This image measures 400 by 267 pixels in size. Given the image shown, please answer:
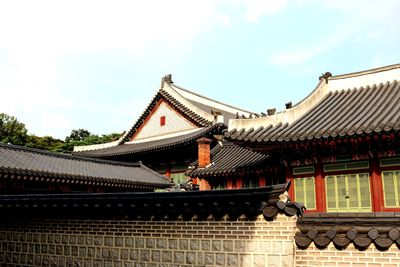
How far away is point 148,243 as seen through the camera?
778 centimetres

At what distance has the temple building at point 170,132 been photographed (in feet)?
74.2

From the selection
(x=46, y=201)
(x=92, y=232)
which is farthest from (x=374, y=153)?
(x=46, y=201)

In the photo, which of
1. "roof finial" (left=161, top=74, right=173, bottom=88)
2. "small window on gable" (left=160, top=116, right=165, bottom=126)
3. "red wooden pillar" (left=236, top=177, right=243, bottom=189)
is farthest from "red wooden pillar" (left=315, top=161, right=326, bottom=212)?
"roof finial" (left=161, top=74, right=173, bottom=88)

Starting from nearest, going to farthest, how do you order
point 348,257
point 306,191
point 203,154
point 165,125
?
point 348,257 < point 306,191 < point 203,154 < point 165,125

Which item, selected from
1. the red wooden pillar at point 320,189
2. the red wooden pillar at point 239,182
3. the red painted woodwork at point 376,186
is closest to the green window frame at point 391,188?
the red painted woodwork at point 376,186

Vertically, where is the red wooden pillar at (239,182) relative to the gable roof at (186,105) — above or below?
below

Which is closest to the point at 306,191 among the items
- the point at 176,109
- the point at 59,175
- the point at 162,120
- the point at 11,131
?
the point at 59,175

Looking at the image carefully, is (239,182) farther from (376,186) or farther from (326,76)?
(376,186)

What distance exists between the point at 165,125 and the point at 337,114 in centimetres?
1631

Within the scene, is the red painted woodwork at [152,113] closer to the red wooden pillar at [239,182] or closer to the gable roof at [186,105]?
the gable roof at [186,105]

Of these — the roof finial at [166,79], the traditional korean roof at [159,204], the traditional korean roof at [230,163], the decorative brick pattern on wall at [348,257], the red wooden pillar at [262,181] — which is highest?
the roof finial at [166,79]

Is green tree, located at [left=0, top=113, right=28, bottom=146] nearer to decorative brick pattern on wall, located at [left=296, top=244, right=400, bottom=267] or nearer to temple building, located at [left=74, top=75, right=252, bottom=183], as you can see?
temple building, located at [left=74, top=75, right=252, bottom=183]

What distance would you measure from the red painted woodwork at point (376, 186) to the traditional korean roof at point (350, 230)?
5.00 m

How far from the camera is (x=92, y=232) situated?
8445 millimetres
